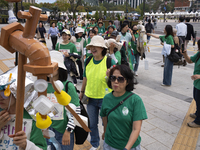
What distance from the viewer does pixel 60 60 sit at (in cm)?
262

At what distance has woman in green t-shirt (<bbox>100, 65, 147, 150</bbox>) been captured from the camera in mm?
2285

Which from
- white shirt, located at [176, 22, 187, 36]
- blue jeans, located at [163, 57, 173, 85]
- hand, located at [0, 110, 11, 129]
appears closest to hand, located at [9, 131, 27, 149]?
hand, located at [0, 110, 11, 129]

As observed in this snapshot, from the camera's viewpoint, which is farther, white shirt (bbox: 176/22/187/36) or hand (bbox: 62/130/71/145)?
white shirt (bbox: 176/22/187/36)

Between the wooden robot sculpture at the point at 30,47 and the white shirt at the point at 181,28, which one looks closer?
the wooden robot sculpture at the point at 30,47

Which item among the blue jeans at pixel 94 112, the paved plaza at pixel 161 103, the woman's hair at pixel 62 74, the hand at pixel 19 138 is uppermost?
the woman's hair at pixel 62 74

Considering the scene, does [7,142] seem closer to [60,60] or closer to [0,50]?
[60,60]

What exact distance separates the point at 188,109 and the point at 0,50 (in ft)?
40.9

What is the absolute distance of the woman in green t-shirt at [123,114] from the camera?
2.29 meters

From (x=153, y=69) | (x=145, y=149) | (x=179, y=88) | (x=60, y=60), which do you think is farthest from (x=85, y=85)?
(x=153, y=69)

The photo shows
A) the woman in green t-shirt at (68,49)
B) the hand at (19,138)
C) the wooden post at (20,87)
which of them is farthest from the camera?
the woman in green t-shirt at (68,49)

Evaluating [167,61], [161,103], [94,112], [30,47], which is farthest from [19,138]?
[167,61]

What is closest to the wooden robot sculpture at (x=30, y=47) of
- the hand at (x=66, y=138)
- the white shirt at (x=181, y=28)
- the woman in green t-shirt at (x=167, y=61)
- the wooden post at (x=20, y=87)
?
→ the wooden post at (x=20, y=87)

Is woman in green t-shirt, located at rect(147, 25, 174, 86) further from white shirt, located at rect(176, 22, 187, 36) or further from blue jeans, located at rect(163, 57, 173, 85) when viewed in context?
white shirt, located at rect(176, 22, 187, 36)

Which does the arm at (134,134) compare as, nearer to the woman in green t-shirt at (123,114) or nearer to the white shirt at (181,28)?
the woman in green t-shirt at (123,114)
